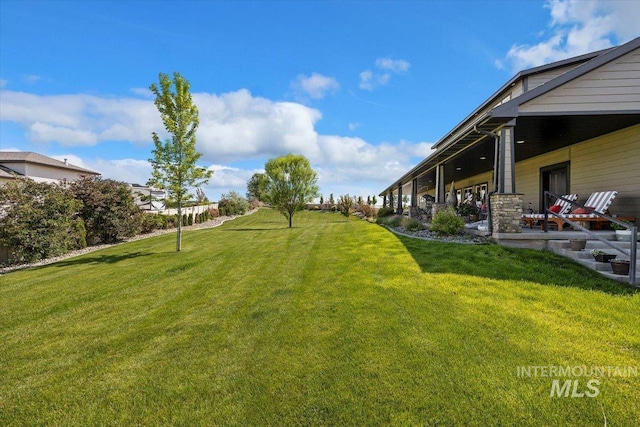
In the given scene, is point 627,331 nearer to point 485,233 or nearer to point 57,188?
point 485,233

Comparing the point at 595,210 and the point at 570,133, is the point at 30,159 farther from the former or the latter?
the point at 595,210

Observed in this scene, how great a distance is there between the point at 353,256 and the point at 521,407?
5077 mm

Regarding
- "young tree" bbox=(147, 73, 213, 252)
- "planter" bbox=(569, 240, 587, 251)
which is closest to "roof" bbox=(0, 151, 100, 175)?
"young tree" bbox=(147, 73, 213, 252)

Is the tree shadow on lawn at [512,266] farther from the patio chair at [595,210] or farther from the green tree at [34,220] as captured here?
the green tree at [34,220]

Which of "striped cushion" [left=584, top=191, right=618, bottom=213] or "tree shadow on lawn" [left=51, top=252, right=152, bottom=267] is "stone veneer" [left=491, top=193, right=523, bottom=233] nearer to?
"striped cushion" [left=584, top=191, right=618, bottom=213]

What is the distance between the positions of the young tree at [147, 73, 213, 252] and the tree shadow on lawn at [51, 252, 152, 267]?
136cm

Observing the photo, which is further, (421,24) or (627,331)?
(421,24)

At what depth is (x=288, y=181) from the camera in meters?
19.8

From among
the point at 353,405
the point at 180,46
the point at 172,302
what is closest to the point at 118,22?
the point at 180,46

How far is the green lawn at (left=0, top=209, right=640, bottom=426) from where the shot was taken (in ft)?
7.47

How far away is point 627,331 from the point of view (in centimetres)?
338

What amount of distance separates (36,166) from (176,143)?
24023mm

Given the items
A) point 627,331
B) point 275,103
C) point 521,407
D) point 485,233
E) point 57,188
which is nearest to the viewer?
point 521,407

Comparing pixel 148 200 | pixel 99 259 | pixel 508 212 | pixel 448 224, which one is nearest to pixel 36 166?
pixel 148 200
